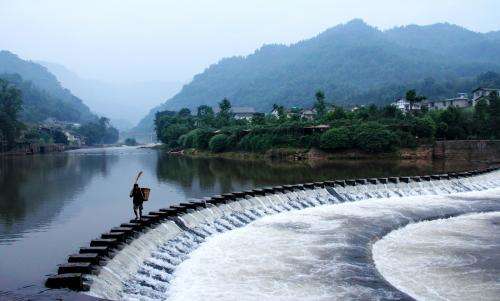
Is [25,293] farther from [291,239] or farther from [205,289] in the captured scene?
[291,239]

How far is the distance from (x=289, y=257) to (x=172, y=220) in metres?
5.17

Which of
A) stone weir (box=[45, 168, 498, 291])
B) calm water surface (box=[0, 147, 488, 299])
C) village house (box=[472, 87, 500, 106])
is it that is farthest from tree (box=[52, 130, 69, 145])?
stone weir (box=[45, 168, 498, 291])

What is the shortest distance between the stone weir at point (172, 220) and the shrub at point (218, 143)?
48610 mm

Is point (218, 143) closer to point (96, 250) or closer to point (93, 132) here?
point (96, 250)

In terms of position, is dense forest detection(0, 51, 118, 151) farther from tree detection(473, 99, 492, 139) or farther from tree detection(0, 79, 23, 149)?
tree detection(473, 99, 492, 139)

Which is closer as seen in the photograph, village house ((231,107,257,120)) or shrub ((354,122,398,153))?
shrub ((354,122,398,153))

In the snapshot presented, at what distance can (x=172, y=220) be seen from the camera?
1852 centimetres

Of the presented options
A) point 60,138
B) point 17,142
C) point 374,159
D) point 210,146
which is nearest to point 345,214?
point 374,159

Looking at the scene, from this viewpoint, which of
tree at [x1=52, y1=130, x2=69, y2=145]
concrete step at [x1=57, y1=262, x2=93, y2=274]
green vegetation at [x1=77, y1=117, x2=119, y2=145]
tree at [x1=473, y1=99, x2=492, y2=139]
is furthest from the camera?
green vegetation at [x1=77, y1=117, x2=119, y2=145]

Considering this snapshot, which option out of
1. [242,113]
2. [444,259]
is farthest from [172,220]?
[242,113]

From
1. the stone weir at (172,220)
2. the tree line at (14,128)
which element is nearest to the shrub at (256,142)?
the stone weir at (172,220)

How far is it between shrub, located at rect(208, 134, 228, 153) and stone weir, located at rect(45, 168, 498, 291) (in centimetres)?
4861

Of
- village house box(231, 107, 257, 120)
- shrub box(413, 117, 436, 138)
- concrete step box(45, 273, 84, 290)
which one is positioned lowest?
concrete step box(45, 273, 84, 290)

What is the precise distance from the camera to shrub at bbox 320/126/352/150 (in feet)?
211
